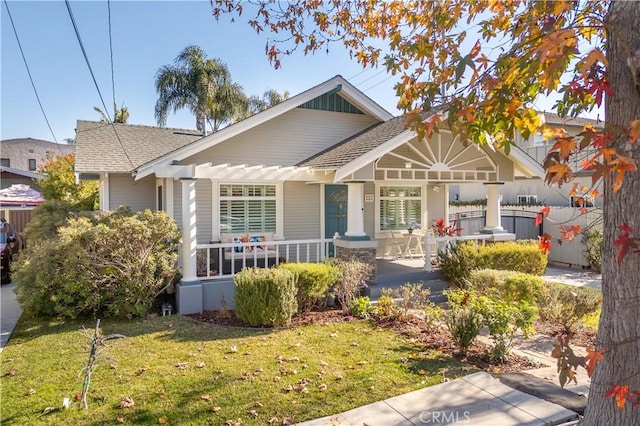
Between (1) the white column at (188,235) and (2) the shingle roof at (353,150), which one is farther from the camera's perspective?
(2) the shingle roof at (353,150)

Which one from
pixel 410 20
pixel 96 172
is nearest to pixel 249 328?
pixel 410 20

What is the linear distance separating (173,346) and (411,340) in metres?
3.69

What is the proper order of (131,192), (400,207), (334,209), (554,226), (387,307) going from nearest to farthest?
(387,307), (131,192), (334,209), (400,207), (554,226)

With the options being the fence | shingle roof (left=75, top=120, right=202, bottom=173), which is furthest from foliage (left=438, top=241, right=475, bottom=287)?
shingle roof (left=75, top=120, right=202, bottom=173)

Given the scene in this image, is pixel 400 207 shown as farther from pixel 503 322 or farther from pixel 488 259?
pixel 503 322

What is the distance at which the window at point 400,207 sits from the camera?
13.2 m

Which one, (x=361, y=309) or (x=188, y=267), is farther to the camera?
(x=188, y=267)

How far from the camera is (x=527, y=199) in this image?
926 inches

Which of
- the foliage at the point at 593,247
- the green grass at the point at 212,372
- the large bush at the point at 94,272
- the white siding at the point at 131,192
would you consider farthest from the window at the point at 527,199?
the large bush at the point at 94,272

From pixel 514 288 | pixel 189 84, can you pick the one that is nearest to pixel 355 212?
pixel 514 288

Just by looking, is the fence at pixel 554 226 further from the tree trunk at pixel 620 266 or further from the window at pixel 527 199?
the tree trunk at pixel 620 266

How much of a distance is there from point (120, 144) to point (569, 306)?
514 inches

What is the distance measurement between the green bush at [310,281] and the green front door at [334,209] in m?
4.24

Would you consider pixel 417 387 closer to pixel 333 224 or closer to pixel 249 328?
pixel 249 328
